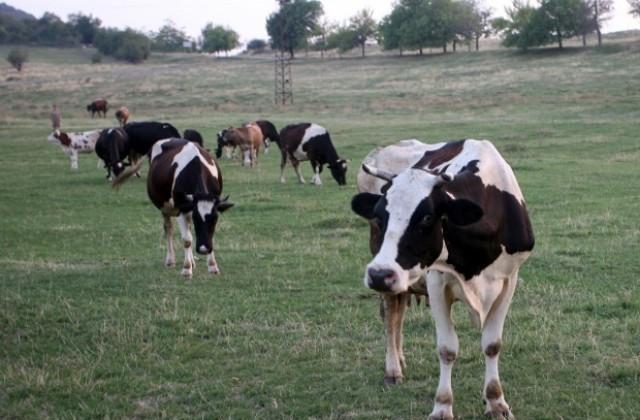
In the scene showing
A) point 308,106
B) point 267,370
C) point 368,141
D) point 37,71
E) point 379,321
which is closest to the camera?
point 267,370

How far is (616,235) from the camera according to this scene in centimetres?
1212

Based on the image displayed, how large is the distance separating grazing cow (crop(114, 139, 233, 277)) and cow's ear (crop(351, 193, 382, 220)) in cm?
570

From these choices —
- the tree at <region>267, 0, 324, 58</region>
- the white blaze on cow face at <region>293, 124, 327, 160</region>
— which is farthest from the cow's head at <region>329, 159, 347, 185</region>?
the tree at <region>267, 0, 324, 58</region>

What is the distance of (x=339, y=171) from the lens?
2069 centimetres

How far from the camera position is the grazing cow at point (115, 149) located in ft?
73.7

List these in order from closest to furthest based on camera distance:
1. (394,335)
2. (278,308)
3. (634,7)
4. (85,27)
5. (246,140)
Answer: (394,335)
(278,308)
(246,140)
(634,7)
(85,27)

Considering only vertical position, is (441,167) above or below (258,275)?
above

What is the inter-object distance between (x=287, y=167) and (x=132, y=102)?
38.1 meters

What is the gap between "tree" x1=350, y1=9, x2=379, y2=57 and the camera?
107 meters

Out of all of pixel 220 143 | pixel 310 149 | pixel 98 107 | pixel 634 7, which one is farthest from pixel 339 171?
pixel 634 7

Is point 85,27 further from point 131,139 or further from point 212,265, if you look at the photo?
point 212,265

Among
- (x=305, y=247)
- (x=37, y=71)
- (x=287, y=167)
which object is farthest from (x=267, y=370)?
(x=37, y=71)

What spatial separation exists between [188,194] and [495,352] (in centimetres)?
647

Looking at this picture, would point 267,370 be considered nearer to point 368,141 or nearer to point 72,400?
point 72,400
